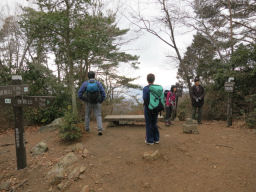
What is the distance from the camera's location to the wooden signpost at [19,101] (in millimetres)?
3965

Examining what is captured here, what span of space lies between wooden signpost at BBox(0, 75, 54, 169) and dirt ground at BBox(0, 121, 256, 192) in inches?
19.3

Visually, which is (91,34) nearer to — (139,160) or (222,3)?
(139,160)

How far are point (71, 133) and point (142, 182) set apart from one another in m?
2.70

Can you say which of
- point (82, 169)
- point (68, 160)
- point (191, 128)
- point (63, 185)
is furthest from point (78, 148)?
point (191, 128)

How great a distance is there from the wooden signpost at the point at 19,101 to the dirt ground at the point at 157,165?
49 centimetres

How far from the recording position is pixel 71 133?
488 cm

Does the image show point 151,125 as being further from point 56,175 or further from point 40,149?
point 40,149

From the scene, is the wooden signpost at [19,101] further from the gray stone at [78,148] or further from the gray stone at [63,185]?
the gray stone at [63,185]

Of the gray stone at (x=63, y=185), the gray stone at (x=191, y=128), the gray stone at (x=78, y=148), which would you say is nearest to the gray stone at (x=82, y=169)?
the gray stone at (x=63, y=185)

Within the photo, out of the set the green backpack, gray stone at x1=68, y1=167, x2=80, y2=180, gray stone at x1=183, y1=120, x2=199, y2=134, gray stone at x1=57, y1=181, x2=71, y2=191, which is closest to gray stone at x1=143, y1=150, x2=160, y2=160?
the green backpack

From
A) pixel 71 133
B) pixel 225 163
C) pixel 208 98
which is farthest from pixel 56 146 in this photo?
pixel 208 98

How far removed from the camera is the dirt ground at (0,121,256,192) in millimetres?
2840

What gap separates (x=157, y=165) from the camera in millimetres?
3414

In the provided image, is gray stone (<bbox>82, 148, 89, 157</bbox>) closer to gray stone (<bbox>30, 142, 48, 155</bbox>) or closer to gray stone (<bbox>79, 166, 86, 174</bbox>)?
gray stone (<bbox>79, 166, 86, 174</bbox>)
